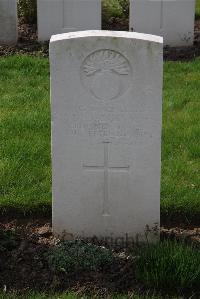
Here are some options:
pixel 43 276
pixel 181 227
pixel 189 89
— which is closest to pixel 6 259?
pixel 43 276

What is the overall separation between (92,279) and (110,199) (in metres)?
0.62

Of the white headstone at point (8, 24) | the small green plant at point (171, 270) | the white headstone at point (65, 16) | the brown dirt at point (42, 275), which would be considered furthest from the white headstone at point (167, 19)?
the small green plant at point (171, 270)

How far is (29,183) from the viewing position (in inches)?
216

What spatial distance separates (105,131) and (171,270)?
1.00 metres

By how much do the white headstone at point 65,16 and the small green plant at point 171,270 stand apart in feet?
19.3

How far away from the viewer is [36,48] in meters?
9.34

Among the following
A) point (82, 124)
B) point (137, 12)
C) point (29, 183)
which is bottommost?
point (29, 183)

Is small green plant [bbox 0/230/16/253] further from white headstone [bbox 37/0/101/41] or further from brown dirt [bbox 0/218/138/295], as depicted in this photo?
white headstone [bbox 37/0/101/41]

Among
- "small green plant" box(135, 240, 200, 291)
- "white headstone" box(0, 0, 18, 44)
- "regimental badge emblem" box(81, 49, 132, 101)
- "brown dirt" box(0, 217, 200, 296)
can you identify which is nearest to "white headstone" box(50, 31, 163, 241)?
"regimental badge emblem" box(81, 49, 132, 101)

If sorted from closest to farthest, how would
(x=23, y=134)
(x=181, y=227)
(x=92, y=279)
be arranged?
(x=92, y=279) < (x=181, y=227) < (x=23, y=134)

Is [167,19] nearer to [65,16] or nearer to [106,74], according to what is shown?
[65,16]

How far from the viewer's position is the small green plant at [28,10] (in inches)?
413

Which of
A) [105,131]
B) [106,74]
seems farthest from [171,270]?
[106,74]

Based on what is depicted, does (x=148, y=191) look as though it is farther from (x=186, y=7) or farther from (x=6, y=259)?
(x=186, y=7)
